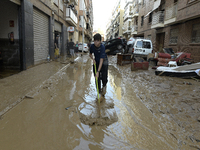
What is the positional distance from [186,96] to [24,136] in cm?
447

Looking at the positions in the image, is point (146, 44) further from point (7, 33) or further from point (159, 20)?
point (7, 33)

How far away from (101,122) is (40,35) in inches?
373

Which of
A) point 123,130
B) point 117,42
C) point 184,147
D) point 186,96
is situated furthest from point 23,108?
point 117,42

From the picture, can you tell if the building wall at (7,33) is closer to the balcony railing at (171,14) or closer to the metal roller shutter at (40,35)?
the metal roller shutter at (40,35)

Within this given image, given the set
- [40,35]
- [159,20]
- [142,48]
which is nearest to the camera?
[40,35]

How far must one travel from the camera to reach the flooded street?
2.35 metres

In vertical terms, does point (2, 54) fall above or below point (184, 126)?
above

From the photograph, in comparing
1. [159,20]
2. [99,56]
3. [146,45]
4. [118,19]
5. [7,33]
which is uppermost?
[118,19]

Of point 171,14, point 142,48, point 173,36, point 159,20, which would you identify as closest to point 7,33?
point 142,48

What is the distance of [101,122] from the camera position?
9.71ft

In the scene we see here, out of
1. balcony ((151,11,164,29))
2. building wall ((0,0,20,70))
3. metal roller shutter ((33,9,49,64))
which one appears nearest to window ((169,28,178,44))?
balcony ((151,11,164,29))

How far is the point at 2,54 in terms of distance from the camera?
7930 mm

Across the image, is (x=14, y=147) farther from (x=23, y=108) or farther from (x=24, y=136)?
(x=23, y=108)

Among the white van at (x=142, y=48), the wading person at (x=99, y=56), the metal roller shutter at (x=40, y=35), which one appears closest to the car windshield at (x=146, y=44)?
the white van at (x=142, y=48)
